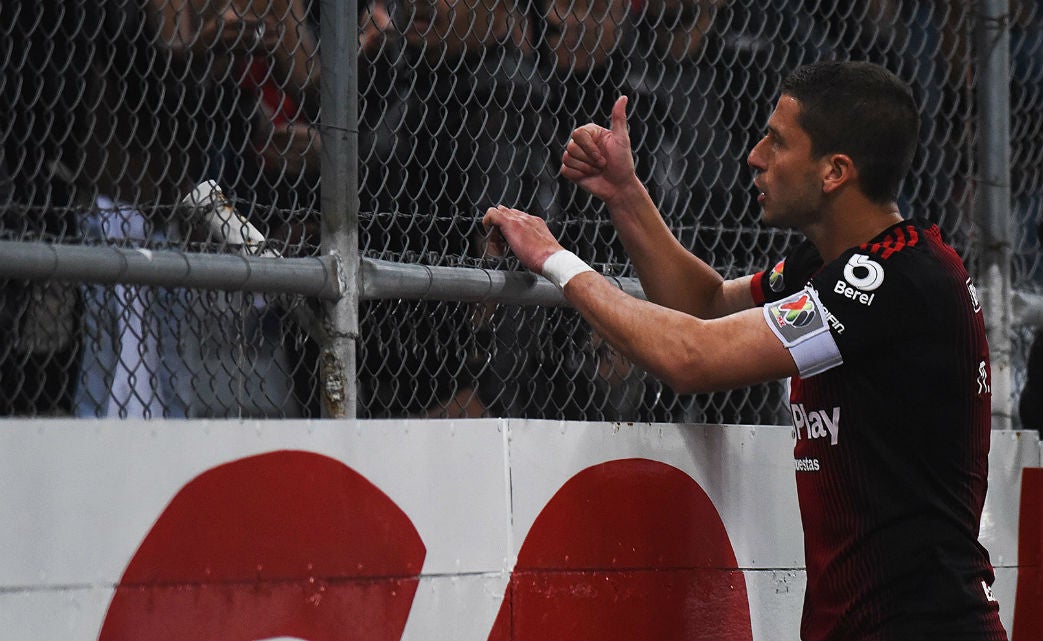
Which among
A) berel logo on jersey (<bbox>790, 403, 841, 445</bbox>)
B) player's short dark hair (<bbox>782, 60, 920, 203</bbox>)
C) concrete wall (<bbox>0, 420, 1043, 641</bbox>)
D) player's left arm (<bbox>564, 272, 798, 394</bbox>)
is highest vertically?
player's short dark hair (<bbox>782, 60, 920, 203</bbox>)

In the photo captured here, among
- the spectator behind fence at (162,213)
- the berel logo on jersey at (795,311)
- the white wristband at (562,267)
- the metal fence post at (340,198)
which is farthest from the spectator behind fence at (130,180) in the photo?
the berel logo on jersey at (795,311)

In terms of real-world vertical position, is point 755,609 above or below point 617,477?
below

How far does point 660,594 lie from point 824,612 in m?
0.42

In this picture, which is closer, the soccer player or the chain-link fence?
the soccer player

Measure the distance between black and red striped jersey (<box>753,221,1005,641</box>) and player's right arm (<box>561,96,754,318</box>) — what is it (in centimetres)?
54

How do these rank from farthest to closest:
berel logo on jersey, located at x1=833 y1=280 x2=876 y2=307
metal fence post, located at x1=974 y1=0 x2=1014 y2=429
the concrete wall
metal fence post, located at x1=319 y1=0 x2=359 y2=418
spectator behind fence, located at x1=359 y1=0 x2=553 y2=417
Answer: metal fence post, located at x1=974 y1=0 x2=1014 y2=429 → spectator behind fence, located at x1=359 y1=0 x2=553 y2=417 → metal fence post, located at x1=319 y1=0 x2=359 y2=418 → berel logo on jersey, located at x1=833 y1=280 x2=876 y2=307 → the concrete wall

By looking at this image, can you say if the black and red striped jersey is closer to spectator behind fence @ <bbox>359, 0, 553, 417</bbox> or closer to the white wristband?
the white wristband

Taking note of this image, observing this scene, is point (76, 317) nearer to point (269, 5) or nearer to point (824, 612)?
point (269, 5)

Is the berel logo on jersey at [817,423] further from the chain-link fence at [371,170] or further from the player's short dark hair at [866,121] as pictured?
the chain-link fence at [371,170]

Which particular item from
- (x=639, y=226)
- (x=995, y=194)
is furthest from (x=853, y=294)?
(x=995, y=194)

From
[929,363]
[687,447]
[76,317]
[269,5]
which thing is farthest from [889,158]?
[76,317]

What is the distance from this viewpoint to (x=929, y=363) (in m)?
2.65

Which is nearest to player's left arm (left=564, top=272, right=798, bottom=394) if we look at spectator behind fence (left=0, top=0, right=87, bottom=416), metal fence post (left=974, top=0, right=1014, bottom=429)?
spectator behind fence (left=0, top=0, right=87, bottom=416)

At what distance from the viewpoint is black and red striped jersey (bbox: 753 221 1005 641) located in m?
2.62
